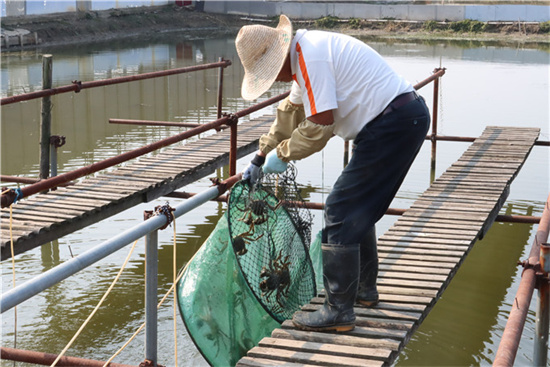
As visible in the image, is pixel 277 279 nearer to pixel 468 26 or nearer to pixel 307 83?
pixel 307 83

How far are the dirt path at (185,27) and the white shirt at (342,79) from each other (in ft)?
79.7

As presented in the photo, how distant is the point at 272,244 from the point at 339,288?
0.65m

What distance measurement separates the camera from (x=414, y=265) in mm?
4848

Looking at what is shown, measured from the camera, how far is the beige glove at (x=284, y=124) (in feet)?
13.5

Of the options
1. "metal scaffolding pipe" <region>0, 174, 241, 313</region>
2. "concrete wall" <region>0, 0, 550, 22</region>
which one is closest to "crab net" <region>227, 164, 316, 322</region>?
"metal scaffolding pipe" <region>0, 174, 241, 313</region>

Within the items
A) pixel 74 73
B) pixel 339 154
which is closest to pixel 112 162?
pixel 339 154

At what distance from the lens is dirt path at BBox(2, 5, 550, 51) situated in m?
28.6

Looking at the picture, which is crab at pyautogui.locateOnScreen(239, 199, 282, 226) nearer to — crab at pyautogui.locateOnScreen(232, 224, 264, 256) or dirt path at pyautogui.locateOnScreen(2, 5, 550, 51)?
crab at pyautogui.locateOnScreen(232, 224, 264, 256)

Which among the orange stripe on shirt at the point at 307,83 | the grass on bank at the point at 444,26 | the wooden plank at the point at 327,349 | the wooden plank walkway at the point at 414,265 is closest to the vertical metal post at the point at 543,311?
the wooden plank walkway at the point at 414,265

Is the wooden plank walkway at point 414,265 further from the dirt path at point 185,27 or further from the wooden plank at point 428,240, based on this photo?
the dirt path at point 185,27

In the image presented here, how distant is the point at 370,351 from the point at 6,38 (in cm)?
2351

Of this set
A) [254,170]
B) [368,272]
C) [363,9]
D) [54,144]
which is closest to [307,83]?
[254,170]

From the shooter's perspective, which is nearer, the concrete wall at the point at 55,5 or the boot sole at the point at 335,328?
the boot sole at the point at 335,328

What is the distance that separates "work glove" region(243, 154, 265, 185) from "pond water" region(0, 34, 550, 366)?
4.80 ft
